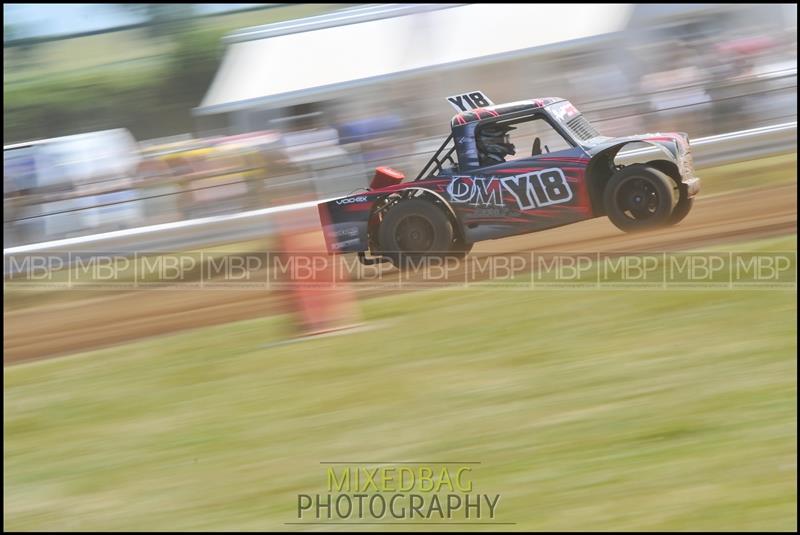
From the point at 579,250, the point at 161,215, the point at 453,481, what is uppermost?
the point at 161,215

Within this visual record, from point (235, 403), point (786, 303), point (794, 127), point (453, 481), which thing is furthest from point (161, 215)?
point (786, 303)

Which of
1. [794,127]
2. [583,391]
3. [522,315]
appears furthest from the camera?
[522,315]

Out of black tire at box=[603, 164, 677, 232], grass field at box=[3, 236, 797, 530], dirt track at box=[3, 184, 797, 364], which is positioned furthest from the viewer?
dirt track at box=[3, 184, 797, 364]

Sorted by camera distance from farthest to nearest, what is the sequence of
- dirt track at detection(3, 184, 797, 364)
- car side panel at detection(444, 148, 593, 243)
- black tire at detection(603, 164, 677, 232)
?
1. dirt track at detection(3, 184, 797, 364)
2. car side panel at detection(444, 148, 593, 243)
3. black tire at detection(603, 164, 677, 232)

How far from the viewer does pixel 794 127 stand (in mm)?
4793

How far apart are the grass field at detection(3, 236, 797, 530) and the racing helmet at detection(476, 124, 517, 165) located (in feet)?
5.96

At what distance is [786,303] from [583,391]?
2.19 metres

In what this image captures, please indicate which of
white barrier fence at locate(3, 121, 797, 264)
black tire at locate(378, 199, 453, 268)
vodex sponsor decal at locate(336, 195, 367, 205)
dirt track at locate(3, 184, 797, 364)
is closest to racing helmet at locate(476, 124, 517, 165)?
black tire at locate(378, 199, 453, 268)

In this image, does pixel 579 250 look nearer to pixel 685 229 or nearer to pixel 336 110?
pixel 685 229

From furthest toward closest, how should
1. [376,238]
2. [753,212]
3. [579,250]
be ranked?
1. [753,212]
2. [579,250]
3. [376,238]

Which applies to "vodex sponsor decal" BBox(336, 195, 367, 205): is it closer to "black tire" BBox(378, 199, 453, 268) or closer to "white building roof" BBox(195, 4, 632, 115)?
"black tire" BBox(378, 199, 453, 268)

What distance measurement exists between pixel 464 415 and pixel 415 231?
2251mm

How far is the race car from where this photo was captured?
2.84 meters

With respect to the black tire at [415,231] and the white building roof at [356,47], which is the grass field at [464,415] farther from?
the white building roof at [356,47]
